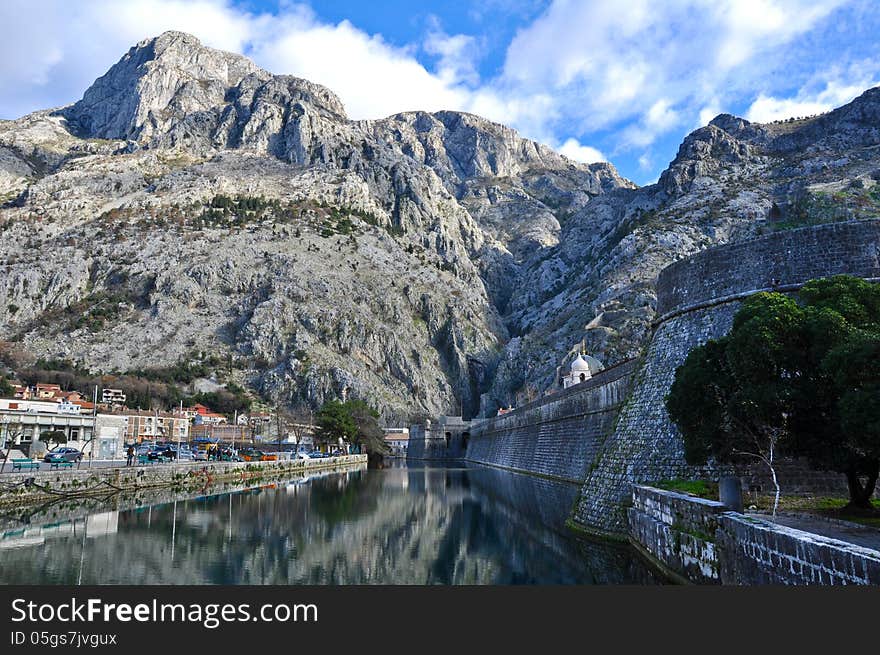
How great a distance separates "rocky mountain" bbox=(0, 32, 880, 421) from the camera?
10262 centimetres

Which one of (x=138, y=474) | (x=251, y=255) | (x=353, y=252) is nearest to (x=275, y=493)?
(x=138, y=474)

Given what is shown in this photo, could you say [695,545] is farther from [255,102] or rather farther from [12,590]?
[255,102]

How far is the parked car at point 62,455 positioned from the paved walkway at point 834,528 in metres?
43.9

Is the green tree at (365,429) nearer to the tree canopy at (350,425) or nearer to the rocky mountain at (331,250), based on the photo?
the tree canopy at (350,425)

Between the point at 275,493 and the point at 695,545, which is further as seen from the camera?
the point at 275,493

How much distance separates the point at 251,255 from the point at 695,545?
123 meters

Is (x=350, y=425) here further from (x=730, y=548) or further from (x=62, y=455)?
(x=730, y=548)

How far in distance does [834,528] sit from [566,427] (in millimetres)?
31638

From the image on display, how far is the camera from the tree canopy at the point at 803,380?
11.9m

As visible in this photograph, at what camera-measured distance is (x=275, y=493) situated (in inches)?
1719

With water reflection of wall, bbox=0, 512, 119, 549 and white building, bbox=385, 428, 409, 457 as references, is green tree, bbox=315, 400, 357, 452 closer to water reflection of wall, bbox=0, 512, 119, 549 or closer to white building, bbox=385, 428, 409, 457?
white building, bbox=385, 428, 409, 457

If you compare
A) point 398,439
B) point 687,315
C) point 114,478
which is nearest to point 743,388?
point 687,315

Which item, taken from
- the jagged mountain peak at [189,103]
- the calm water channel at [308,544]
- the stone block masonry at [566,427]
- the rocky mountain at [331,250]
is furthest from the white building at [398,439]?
the jagged mountain peak at [189,103]

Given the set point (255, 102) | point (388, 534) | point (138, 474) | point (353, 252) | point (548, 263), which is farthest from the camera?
point (255, 102)
